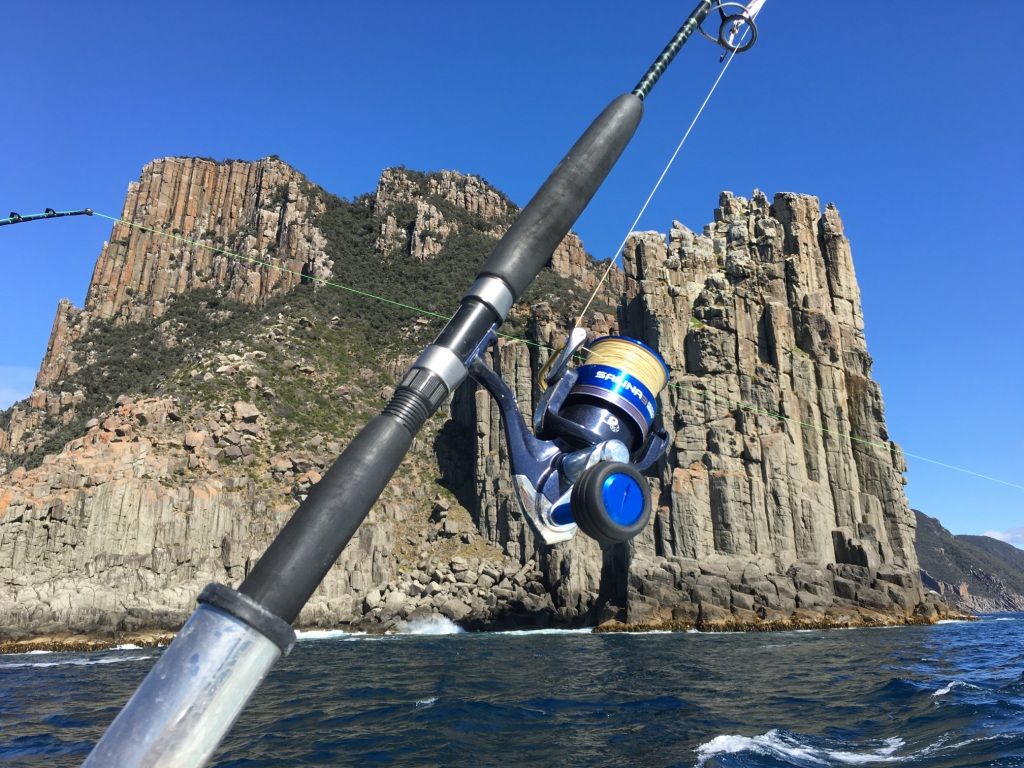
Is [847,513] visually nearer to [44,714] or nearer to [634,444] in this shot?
[44,714]

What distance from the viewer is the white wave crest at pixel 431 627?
169 ft

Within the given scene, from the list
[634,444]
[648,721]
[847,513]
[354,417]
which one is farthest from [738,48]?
[354,417]

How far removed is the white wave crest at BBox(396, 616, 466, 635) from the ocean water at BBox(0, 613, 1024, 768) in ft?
94.9

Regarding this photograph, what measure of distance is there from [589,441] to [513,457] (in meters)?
0.48

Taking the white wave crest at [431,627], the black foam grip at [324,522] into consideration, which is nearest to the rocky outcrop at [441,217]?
the white wave crest at [431,627]

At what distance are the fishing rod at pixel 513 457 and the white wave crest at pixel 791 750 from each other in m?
5.96

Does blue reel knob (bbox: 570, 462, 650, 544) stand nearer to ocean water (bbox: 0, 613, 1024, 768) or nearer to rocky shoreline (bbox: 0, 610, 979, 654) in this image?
ocean water (bbox: 0, 613, 1024, 768)

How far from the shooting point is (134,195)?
319 ft

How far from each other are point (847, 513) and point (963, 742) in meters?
48.4

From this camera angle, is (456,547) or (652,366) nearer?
(652,366)

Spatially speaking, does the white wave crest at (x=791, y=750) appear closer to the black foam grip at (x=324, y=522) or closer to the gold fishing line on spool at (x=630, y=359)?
the gold fishing line on spool at (x=630, y=359)

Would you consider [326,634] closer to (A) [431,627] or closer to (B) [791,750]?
(A) [431,627]

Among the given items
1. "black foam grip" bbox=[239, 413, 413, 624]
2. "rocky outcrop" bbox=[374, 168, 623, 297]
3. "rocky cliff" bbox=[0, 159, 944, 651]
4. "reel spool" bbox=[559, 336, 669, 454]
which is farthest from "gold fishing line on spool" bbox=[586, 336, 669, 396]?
"rocky outcrop" bbox=[374, 168, 623, 297]

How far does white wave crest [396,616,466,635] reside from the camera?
51.5 meters
